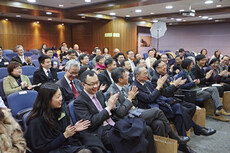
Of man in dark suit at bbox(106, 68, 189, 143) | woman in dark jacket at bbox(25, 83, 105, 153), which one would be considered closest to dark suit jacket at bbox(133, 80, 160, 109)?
man in dark suit at bbox(106, 68, 189, 143)

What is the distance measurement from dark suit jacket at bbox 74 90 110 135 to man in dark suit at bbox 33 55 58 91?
1.70m

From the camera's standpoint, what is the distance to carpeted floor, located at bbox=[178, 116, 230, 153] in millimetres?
2725

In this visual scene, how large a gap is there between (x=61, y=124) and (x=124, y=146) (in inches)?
26.0

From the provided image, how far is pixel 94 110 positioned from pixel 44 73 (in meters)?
1.87

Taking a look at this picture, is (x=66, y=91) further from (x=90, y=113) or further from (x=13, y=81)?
(x=13, y=81)

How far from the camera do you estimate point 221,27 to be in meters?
12.6

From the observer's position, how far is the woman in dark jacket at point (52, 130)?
159cm

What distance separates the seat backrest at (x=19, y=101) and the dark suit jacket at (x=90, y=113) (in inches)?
37.0

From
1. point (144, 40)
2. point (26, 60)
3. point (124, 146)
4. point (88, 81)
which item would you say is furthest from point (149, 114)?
point (144, 40)

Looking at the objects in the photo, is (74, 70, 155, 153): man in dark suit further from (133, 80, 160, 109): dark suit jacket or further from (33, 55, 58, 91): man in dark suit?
(33, 55, 58, 91): man in dark suit

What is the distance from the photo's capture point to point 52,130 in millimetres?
1692

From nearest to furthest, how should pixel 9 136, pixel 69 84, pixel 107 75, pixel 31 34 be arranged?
pixel 9 136 < pixel 69 84 < pixel 107 75 < pixel 31 34

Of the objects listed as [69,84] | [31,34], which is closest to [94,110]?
[69,84]

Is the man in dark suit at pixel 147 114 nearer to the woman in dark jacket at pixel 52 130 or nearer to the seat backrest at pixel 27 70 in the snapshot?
the woman in dark jacket at pixel 52 130
